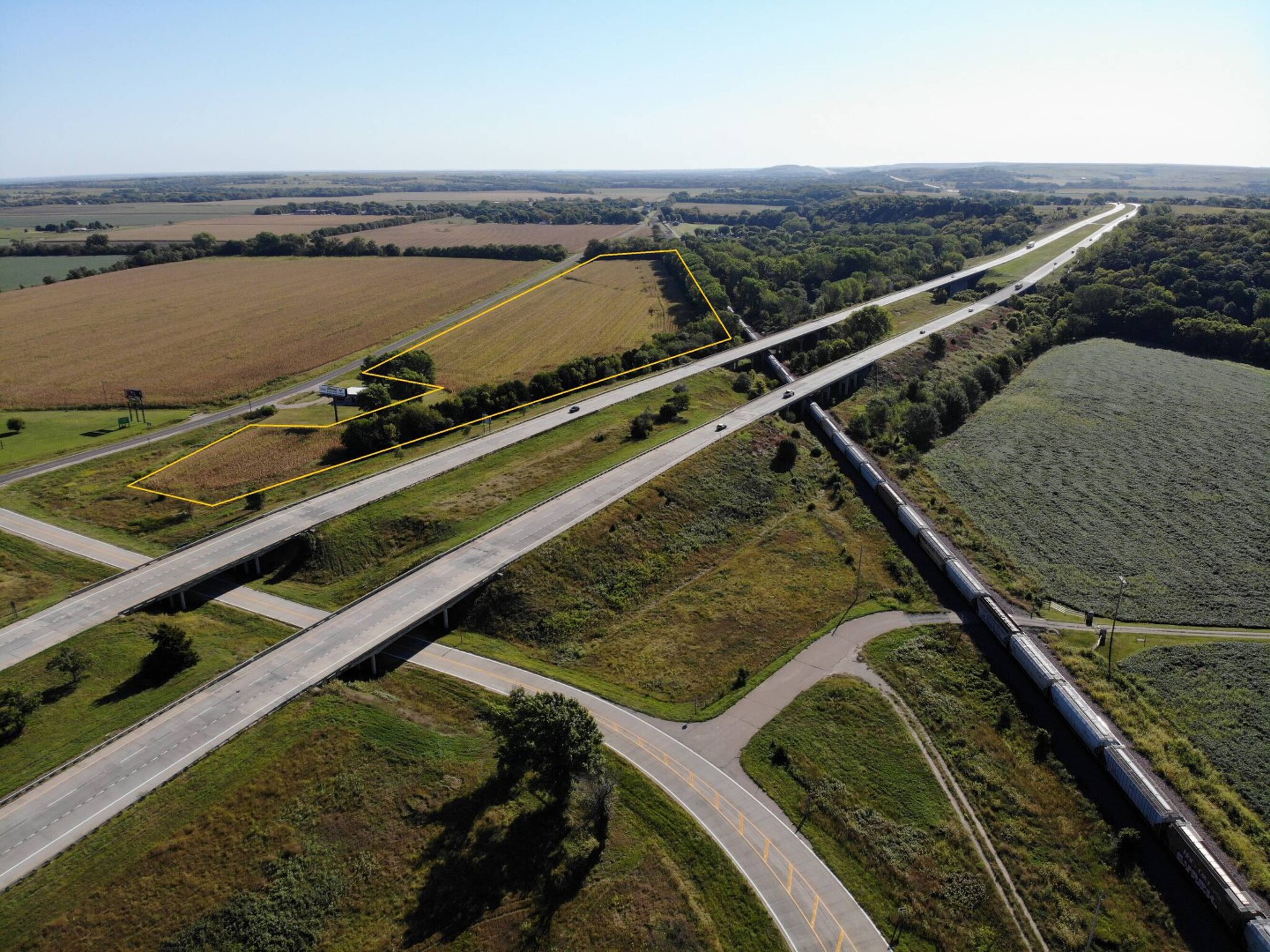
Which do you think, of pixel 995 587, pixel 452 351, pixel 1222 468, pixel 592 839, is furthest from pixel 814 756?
pixel 452 351

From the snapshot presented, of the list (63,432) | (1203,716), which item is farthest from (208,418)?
(1203,716)

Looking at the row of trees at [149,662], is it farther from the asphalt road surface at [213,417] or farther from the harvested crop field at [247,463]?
the asphalt road surface at [213,417]

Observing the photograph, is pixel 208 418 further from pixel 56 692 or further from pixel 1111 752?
pixel 1111 752

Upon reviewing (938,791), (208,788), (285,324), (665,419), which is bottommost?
(938,791)

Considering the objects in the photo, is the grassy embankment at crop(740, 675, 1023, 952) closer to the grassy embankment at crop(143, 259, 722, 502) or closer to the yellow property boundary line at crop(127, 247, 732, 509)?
the yellow property boundary line at crop(127, 247, 732, 509)

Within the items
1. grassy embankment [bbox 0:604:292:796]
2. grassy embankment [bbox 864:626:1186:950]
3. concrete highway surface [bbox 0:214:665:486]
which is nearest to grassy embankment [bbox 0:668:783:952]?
grassy embankment [bbox 0:604:292:796]

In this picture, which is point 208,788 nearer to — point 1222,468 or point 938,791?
point 938,791
